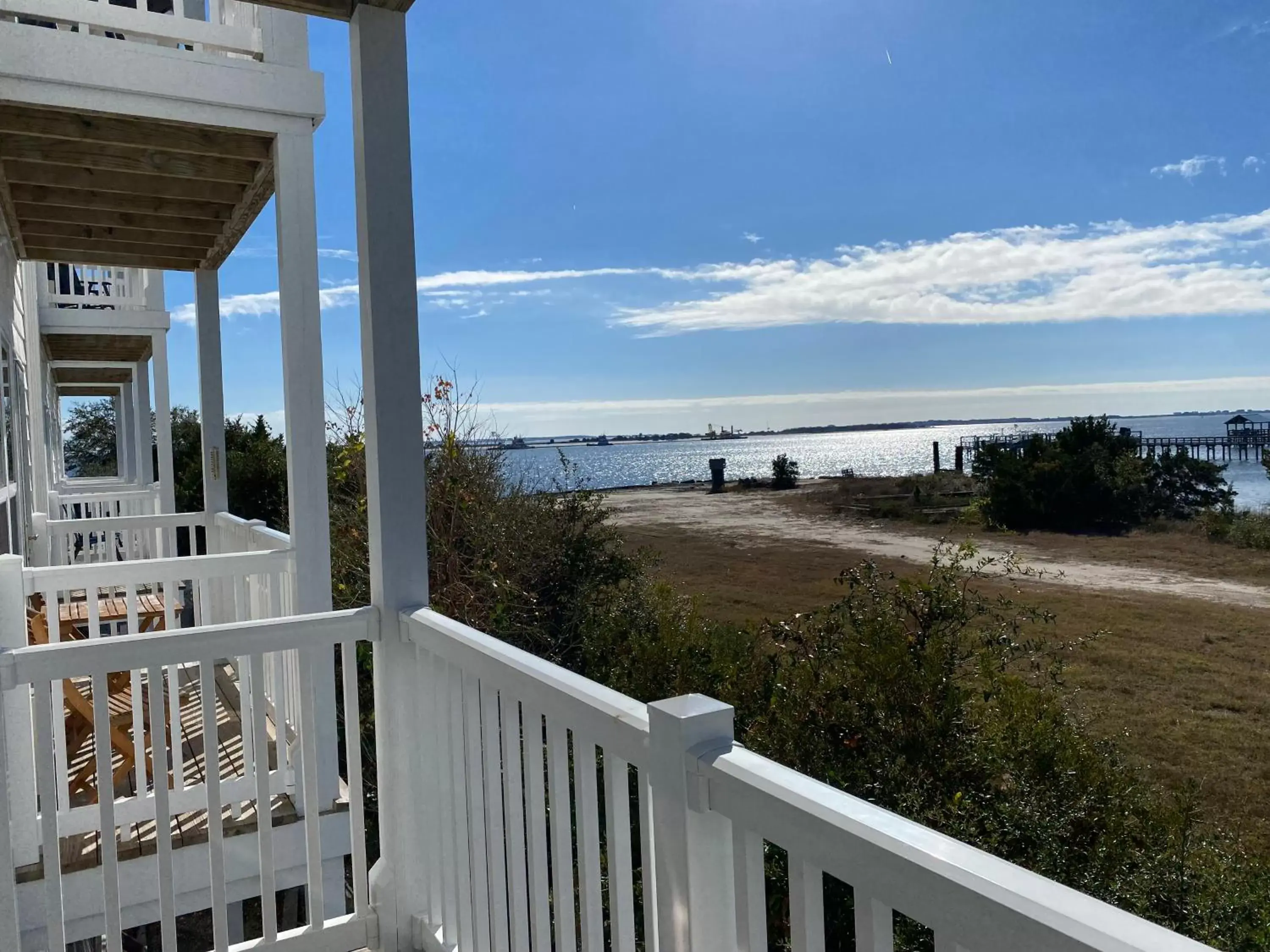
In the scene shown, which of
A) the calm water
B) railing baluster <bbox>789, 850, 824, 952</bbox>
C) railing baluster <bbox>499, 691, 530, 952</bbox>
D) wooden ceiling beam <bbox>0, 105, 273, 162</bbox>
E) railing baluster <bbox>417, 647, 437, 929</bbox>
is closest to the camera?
railing baluster <bbox>789, 850, 824, 952</bbox>


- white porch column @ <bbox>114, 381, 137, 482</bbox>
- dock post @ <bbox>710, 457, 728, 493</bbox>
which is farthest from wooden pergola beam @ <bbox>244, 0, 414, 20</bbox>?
dock post @ <bbox>710, 457, 728, 493</bbox>

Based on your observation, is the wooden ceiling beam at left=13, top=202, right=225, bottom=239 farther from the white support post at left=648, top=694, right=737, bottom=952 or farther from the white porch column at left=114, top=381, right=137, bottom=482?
the white porch column at left=114, top=381, right=137, bottom=482

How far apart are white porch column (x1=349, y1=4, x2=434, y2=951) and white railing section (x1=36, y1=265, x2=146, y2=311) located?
4.88 meters

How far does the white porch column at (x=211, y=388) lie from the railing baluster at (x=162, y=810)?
2804 millimetres

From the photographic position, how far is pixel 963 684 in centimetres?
480

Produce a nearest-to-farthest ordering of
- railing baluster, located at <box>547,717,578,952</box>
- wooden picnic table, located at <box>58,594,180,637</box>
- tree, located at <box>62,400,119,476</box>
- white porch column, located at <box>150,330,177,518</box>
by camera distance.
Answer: railing baluster, located at <box>547,717,578,952</box> → wooden picnic table, located at <box>58,594,180,637</box> → white porch column, located at <box>150,330,177,518</box> → tree, located at <box>62,400,119,476</box>

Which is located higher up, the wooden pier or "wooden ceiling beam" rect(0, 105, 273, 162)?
"wooden ceiling beam" rect(0, 105, 273, 162)

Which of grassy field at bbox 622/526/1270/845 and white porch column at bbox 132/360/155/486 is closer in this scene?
grassy field at bbox 622/526/1270/845

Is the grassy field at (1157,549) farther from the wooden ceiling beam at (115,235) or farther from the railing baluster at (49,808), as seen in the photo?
the railing baluster at (49,808)

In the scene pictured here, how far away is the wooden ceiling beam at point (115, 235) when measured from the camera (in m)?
4.00

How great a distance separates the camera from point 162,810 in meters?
1.75

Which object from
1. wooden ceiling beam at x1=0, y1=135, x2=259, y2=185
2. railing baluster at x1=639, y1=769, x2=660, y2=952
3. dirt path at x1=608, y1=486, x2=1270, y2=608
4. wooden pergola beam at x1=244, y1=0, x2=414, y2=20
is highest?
wooden ceiling beam at x1=0, y1=135, x2=259, y2=185

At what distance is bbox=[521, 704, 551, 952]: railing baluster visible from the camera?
1.41m

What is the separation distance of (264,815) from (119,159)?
2431 mm
